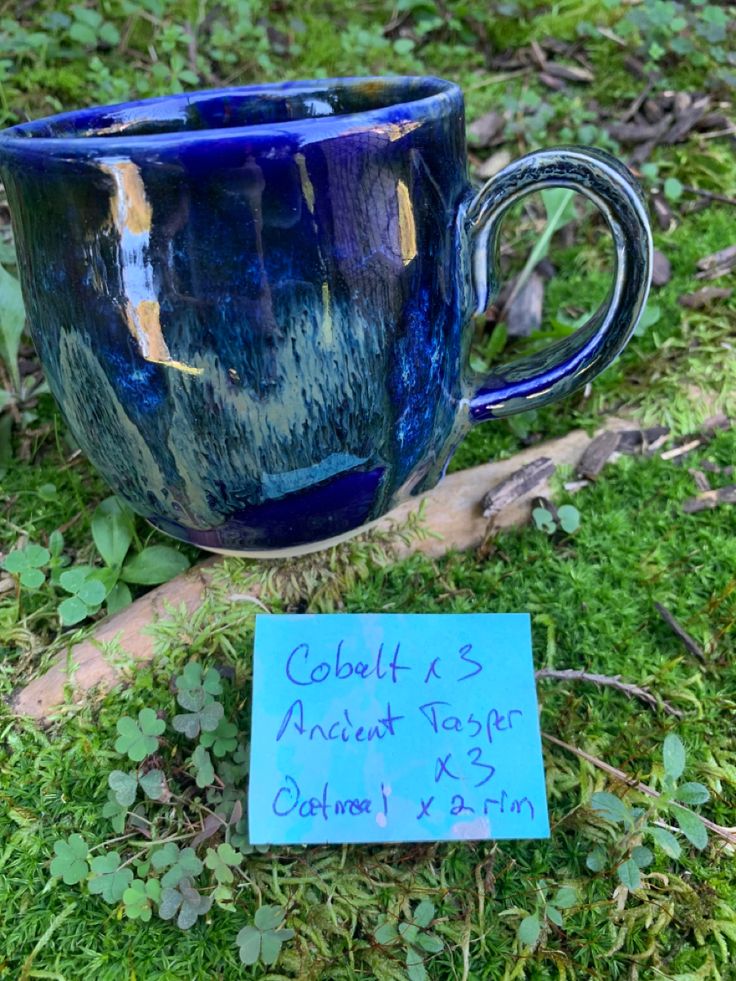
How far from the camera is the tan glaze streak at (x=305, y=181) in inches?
22.0

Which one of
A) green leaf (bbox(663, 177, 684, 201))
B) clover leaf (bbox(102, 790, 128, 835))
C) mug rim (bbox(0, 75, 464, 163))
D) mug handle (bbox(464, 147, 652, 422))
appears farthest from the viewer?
green leaf (bbox(663, 177, 684, 201))

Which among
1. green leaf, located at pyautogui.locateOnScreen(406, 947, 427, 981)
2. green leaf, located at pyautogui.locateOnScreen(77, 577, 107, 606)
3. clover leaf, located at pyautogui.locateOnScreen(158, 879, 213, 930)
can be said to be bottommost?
green leaf, located at pyautogui.locateOnScreen(406, 947, 427, 981)

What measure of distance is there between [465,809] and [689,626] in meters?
0.35

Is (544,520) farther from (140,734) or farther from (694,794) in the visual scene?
(140,734)

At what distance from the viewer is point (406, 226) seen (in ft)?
2.04

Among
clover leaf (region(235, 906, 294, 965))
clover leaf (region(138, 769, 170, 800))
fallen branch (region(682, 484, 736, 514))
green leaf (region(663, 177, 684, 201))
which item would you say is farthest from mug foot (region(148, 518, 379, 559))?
green leaf (region(663, 177, 684, 201))

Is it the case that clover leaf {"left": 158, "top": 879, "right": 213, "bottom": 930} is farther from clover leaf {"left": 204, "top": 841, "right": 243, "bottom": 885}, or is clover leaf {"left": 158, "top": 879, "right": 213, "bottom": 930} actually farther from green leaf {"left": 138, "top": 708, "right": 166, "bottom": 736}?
green leaf {"left": 138, "top": 708, "right": 166, "bottom": 736}

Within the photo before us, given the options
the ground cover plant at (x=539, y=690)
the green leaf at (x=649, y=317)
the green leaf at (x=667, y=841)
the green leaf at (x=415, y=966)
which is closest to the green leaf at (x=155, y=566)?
the ground cover plant at (x=539, y=690)

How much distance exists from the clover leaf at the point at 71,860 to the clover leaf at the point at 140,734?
89mm

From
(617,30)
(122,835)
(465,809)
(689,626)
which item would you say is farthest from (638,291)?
(617,30)

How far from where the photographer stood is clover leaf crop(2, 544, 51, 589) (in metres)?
0.91

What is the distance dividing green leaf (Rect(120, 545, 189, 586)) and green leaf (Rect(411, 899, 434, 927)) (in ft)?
1.48

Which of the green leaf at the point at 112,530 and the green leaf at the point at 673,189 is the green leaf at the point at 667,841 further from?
the green leaf at the point at 673,189

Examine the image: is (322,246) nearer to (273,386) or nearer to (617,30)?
(273,386)
